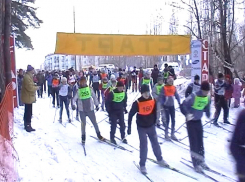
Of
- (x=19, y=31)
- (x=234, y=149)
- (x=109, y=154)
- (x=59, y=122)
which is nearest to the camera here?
(x=234, y=149)

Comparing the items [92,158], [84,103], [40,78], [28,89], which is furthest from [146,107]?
[40,78]

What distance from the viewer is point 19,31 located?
82.4ft

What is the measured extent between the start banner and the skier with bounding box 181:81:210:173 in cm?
685

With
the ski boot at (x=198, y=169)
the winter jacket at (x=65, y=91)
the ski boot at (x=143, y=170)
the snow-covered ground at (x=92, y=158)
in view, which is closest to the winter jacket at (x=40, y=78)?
the winter jacket at (x=65, y=91)

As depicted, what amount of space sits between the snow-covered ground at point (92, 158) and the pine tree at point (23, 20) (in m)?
14.5

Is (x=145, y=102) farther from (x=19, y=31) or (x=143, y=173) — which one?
(x=19, y=31)

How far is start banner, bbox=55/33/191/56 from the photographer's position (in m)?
13.5

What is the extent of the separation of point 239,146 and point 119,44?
10889 millimetres

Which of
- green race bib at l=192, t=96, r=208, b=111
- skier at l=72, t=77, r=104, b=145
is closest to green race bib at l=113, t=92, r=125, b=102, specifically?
skier at l=72, t=77, r=104, b=145

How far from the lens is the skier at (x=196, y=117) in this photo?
286 inches

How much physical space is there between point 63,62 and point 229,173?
147 m

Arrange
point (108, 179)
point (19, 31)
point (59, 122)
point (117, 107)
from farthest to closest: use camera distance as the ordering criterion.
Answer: point (19, 31), point (59, 122), point (117, 107), point (108, 179)

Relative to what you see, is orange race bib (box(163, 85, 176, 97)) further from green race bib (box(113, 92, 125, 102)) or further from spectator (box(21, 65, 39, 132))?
spectator (box(21, 65, 39, 132))

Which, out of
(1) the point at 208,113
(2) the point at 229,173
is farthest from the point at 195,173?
(1) the point at 208,113
